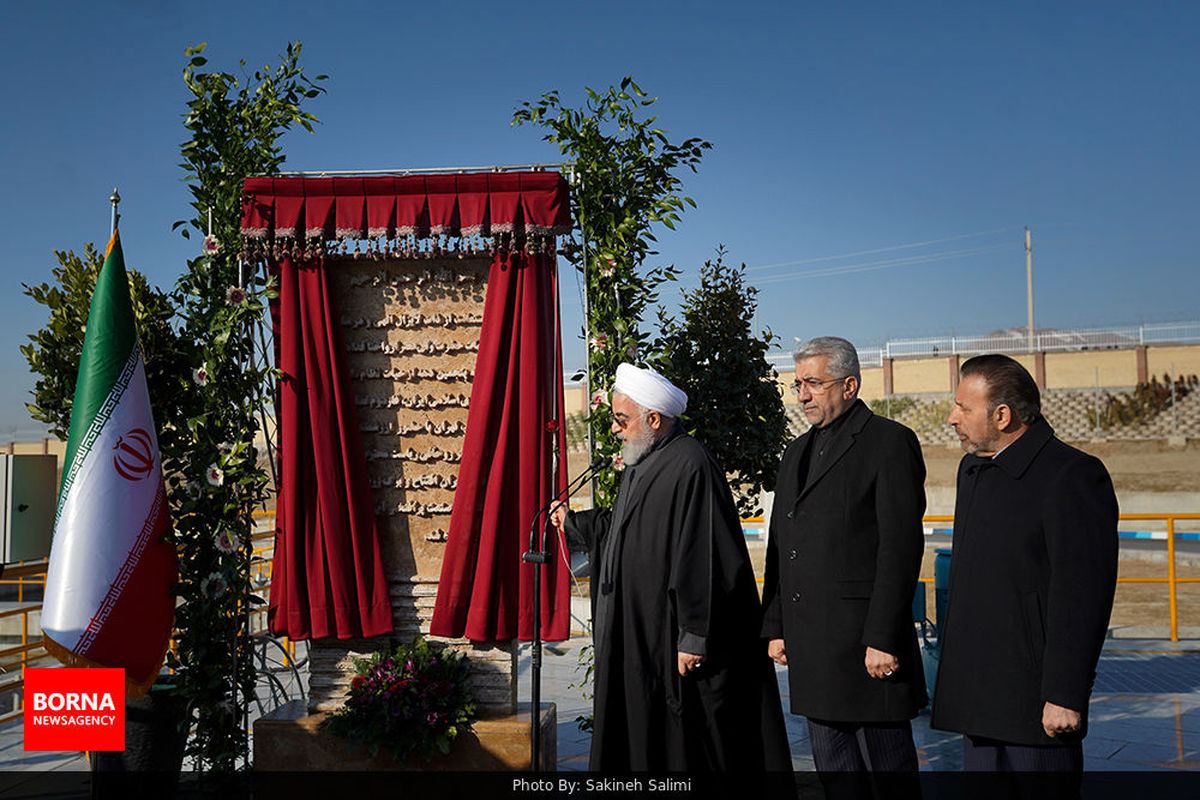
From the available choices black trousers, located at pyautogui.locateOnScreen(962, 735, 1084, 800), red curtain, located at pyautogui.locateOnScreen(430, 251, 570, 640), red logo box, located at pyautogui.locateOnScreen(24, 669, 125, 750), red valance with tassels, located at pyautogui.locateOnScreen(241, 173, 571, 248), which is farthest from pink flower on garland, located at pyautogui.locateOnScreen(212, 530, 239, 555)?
black trousers, located at pyautogui.locateOnScreen(962, 735, 1084, 800)

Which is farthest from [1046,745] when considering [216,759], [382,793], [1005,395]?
[216,759]

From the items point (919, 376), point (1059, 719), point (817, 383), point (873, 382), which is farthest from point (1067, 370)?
point (1059, 719)

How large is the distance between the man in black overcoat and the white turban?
62cm

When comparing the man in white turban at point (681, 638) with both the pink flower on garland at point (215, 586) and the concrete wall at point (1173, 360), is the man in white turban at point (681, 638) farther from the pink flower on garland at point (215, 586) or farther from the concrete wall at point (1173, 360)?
the concrete wall at point (1173, 360)

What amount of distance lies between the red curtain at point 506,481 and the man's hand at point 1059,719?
2.15m

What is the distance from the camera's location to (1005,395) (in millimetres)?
2562

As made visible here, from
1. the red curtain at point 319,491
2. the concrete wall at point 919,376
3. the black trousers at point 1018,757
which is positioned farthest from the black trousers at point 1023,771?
the concrete wall at point 919,376

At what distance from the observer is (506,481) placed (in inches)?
161

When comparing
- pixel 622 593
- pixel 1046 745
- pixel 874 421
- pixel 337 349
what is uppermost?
pixel 337 349

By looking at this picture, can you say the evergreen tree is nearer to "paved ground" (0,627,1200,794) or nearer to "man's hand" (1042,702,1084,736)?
"paved ground" (0,627,1200,794)

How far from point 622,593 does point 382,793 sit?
1.45 meters

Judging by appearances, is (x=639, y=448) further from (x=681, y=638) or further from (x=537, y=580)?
(x=681, y=638)

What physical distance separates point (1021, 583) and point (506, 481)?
2.25m

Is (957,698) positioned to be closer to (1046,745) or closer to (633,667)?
(1046,745)
